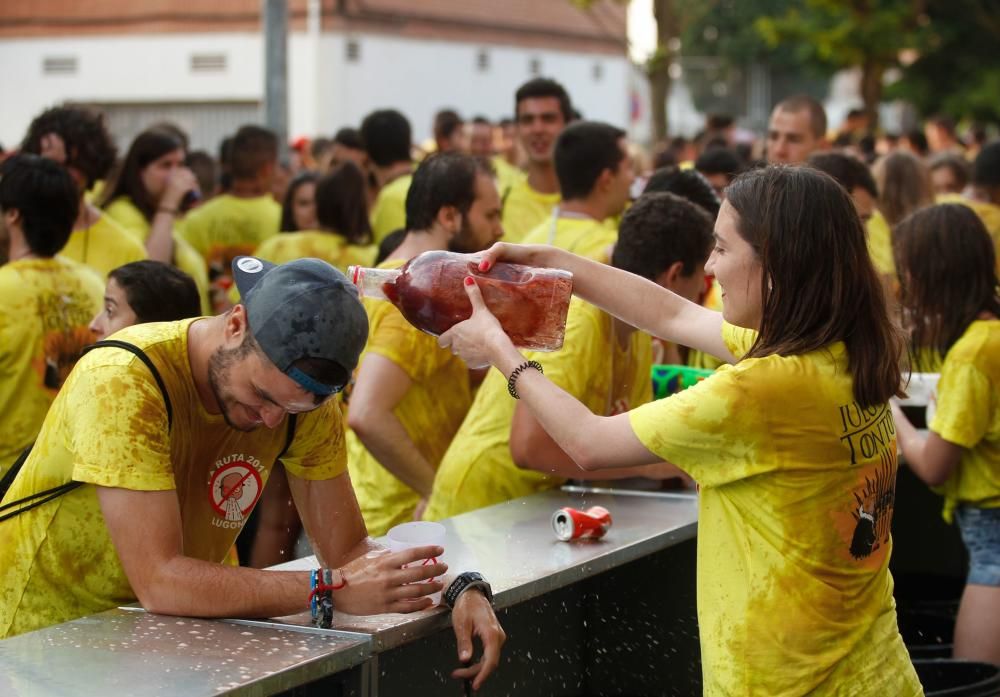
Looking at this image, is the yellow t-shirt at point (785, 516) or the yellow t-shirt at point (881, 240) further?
the yellow t-shirt at point (881, 240)

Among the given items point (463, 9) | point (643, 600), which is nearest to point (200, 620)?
point (643, 600)

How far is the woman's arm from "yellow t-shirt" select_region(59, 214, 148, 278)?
10.5ft

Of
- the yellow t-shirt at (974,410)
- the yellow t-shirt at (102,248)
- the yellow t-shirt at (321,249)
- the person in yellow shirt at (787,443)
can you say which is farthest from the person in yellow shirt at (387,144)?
the person in yellow shirt at (787,443)

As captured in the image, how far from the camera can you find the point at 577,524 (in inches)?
154

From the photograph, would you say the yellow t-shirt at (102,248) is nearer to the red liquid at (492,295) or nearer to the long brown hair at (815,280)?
the red liquid at (492,295)

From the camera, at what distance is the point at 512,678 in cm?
420

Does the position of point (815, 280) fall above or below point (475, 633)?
above

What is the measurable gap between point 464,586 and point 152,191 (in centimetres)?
499

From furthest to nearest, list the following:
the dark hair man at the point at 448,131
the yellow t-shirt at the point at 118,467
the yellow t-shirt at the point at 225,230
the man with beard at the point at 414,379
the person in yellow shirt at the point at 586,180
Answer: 1. the dark hair man at the point at 448,131
2. the yellow t-shirt at the point at 225,230
3. the person in yellow shirt at the point at 586,180
4. the man with beard at the point at 414,379
5. the yellow t-shirt at the point at 118,467

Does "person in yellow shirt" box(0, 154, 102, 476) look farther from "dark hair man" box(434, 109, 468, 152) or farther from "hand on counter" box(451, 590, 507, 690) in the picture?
"dark hair man" box(434, 109, 468, 152)

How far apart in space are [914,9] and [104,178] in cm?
2023

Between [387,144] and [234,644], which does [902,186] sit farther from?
[234,644]

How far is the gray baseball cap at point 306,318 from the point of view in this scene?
2812 millimetres

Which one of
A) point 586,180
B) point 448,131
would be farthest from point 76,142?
point 448,131
